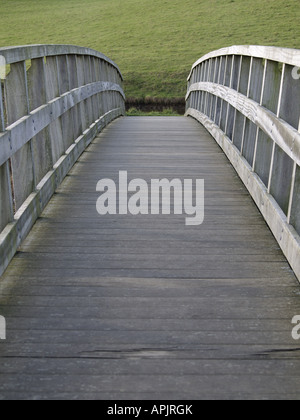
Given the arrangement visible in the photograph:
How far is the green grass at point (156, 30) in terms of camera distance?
31594 millimetres

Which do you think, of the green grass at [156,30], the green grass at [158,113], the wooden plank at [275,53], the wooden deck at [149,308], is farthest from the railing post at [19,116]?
the green grass at [156,30]

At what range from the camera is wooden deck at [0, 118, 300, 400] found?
2.60 m

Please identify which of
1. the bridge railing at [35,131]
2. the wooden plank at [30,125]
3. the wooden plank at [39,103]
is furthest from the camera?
the wooden plank at [39,103]

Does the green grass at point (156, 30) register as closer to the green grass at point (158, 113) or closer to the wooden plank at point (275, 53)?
the green grass at point (158, 113)

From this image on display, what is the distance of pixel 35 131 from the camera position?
446 cm

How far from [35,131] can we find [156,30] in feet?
121

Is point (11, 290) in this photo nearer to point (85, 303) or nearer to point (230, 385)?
point (85, 303)

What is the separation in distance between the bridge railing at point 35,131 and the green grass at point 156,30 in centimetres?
2148

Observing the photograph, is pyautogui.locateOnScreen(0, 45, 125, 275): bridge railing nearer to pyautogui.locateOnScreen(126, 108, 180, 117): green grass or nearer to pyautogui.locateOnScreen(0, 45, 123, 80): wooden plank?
pyautogui.locateOnScreen(0, 45, 123, 80): wooden plank

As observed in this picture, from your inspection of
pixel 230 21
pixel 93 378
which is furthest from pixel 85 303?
pixel 230 21

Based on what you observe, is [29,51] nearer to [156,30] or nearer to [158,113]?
[158,113]

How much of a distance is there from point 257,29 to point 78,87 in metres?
32.2

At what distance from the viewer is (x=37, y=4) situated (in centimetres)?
5094

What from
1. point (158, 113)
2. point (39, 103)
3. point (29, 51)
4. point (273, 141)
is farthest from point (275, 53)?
point (158, 113)
